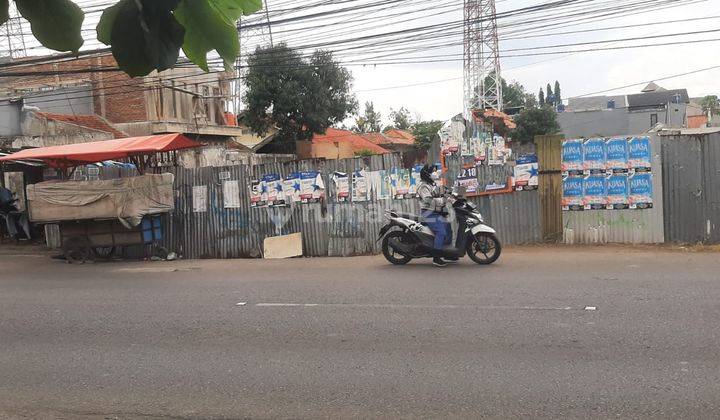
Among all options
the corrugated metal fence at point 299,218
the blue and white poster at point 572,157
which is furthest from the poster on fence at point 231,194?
the blue and white poster at point 572,157

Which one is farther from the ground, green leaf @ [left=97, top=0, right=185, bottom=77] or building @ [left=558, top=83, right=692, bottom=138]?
building @ [left=558, top=83, right=692, bottom=138]

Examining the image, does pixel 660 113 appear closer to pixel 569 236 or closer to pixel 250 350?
pixel 569 236

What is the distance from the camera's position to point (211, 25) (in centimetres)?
157

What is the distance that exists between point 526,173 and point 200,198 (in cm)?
678

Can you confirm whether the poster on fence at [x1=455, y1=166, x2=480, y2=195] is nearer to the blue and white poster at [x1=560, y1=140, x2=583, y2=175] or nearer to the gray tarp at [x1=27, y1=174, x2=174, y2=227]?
the blue and white poster at [x1=560, y1=140, x2=583, y2=175]

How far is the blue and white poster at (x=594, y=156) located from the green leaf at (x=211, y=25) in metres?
11.6

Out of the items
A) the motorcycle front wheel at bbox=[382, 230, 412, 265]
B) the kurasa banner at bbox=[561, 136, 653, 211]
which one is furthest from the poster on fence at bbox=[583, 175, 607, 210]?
the motorcycle front wheel at bbox=[382, 230, 412, 265]

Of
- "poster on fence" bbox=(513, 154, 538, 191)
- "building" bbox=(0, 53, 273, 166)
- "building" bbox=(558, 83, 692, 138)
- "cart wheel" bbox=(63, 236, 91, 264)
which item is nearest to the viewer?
"poster on fence" bbox=(513, 154, 538, 191)

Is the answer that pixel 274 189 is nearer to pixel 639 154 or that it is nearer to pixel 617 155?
pixel 617 155

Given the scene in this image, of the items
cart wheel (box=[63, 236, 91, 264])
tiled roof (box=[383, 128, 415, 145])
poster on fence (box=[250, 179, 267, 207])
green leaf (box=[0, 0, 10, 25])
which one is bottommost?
cart wheel (box=[63, 236, 91, 264])

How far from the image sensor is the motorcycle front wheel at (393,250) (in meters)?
10.9

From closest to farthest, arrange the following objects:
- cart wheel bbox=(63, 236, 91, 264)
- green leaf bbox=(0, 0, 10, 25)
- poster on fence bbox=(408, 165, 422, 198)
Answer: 1. green leaf bbox=(0, 0, 10, 25)
2. poster on fence bbox=(408, 165, 422, 198)
3. cart wheel bbox=(63, 236, 91, 264)

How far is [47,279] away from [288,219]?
4683 mm

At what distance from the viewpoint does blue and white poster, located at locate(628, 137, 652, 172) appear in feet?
39.5
